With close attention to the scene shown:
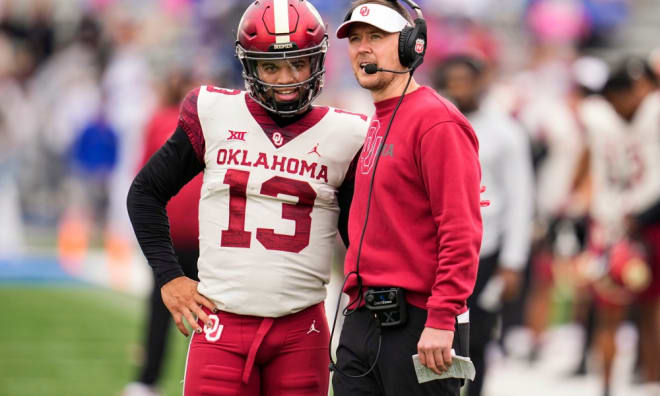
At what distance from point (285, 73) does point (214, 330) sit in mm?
925

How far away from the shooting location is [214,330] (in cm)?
413

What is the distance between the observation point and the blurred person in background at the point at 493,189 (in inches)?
253

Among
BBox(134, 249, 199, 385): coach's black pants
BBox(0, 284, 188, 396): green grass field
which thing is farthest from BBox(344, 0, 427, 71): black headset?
BBox(0, 284, 188, 396): green grass field

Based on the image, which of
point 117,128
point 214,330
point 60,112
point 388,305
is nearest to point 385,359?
point 388,305

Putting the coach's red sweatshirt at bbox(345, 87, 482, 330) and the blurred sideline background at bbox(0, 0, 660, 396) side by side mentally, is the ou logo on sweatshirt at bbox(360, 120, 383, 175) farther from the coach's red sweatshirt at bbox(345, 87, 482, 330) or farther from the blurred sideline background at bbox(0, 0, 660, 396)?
the blurred sideline background at bbox(0, 0, 660, 396)

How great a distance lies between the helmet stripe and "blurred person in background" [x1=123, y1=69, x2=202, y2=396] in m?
2.00

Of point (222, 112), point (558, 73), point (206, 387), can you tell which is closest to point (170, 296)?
point (206, 387)

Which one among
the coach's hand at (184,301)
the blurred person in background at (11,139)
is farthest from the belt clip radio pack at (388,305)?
the blurred person in background at (11,139)

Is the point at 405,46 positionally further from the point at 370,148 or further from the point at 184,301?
the point at 184,301

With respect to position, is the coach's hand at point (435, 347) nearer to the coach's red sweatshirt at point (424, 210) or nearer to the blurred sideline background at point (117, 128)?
the coach's red sweatshirt at point (424, 210)

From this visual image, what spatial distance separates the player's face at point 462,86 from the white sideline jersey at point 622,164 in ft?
4.36

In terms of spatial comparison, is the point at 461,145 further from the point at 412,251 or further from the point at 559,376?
the point at 559,376

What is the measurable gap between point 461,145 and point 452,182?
0.14 meters

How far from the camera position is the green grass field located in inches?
302
